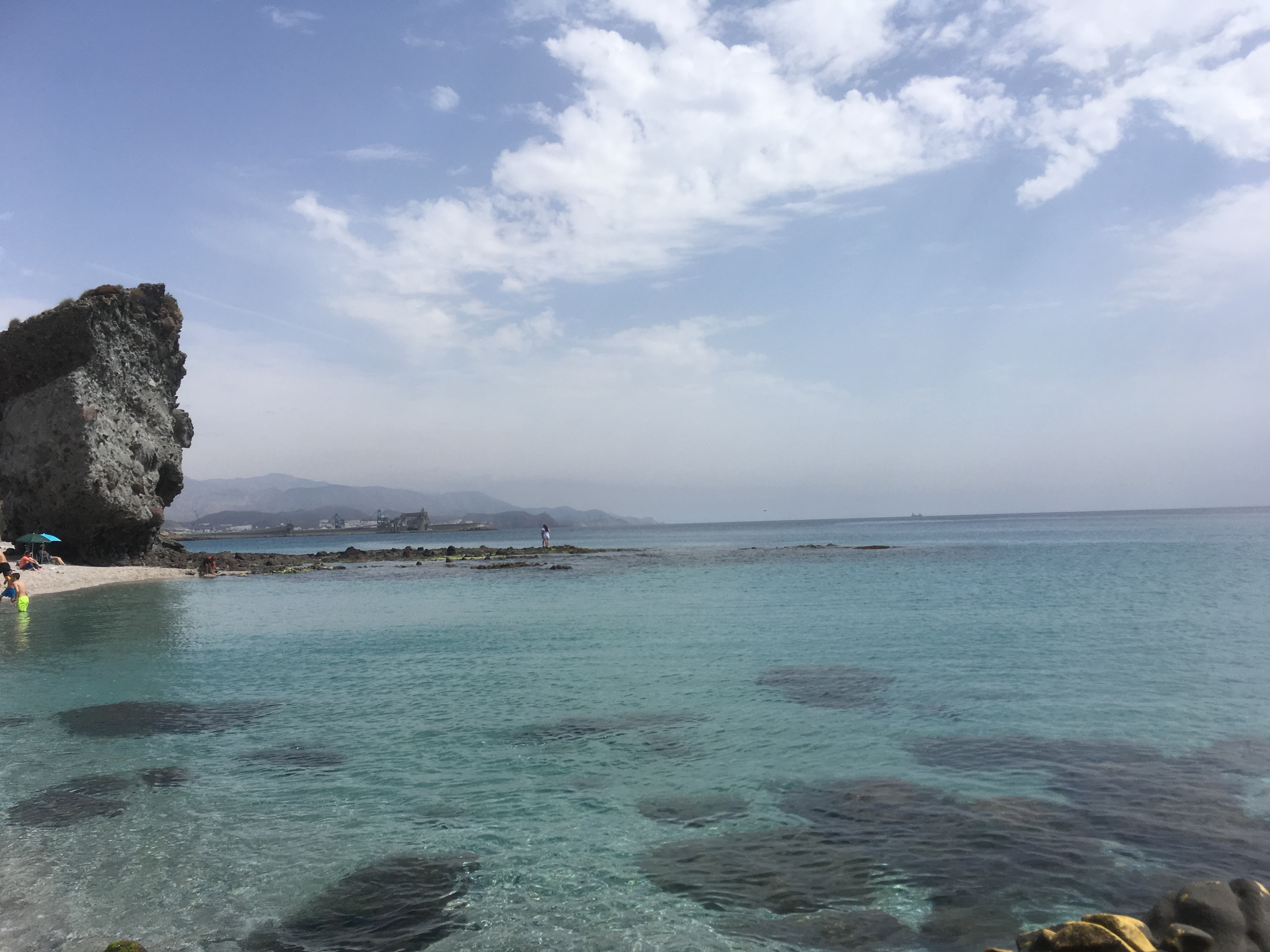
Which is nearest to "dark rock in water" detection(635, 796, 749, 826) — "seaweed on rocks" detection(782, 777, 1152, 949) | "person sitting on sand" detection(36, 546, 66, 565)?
"seaweed on rocks" detection(782, 777, 1152, 949)

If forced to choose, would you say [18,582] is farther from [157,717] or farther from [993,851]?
[993,851]

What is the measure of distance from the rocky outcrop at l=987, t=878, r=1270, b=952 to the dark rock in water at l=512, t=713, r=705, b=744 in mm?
7453

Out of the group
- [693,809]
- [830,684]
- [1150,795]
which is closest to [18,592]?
[830,684]

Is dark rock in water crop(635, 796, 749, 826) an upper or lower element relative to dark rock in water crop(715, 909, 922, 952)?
lower

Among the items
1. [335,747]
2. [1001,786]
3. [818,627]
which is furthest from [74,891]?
[818,627]

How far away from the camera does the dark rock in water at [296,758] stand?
10.8m

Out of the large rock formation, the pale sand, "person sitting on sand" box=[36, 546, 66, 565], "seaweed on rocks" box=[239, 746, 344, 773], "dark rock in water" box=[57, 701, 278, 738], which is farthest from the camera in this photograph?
the large rock formation

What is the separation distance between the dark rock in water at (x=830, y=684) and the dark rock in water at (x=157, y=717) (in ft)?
32.8

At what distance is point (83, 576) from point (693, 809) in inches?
1697

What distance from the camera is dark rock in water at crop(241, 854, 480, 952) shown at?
6125 mm

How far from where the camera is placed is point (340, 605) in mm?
32375

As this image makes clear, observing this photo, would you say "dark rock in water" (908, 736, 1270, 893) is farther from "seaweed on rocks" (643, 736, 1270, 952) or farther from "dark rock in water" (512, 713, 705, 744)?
"dark rock in water" (512, 713, 705, 744)

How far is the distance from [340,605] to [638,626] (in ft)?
49.6

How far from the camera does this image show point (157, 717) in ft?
44.8
